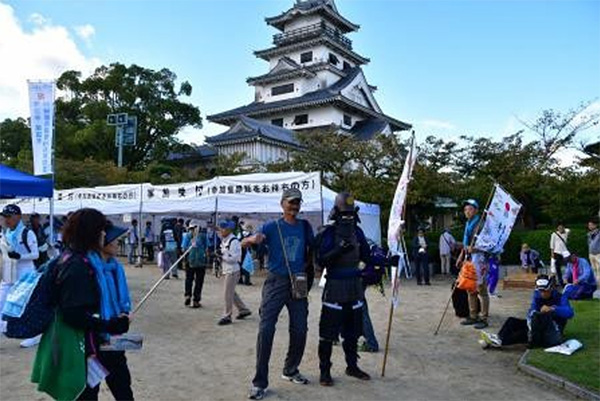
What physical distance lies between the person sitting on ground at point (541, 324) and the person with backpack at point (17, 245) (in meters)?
5.97

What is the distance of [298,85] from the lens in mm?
43812

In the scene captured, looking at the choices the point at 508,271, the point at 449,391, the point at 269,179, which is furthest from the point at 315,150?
the point at 449,391

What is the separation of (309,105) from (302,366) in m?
35.7

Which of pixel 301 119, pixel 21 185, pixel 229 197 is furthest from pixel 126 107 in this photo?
pixel 21 185

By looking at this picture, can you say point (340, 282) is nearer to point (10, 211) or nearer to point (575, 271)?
point (10, 211)

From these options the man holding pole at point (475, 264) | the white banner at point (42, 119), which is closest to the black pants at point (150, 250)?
the white banner at point (42, 119)

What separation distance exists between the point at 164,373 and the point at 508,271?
48.8ft

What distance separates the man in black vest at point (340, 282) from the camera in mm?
5141

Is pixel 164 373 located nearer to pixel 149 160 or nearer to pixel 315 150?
pixel 315 150

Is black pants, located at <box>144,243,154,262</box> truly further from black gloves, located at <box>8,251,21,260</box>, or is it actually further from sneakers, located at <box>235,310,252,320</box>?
black gloves, located at <box>8,251,21,260</box>

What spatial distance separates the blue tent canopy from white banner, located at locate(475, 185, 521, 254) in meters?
6.82

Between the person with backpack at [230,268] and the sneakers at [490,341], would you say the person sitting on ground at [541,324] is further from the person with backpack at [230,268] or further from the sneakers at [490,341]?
the person with backpack at [230,268]

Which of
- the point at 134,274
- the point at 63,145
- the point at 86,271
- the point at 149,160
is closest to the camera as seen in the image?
the point at 86,271

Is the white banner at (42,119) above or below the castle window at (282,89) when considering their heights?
below
